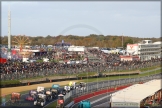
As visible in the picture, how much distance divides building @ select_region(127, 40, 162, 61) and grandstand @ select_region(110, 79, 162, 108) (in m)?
33.2

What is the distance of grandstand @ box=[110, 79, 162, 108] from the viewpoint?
14.3 m

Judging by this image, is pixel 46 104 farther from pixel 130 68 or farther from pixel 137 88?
pixel 130 68

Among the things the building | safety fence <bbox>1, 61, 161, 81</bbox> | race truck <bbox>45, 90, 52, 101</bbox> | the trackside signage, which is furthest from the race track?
the building

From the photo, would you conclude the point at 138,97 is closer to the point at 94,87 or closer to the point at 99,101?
the point at 99,101

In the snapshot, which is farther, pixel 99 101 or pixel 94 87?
pixel 94 87

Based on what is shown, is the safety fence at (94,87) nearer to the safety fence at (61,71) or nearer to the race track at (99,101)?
the race track at (99,101)

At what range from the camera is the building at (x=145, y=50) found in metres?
53.1

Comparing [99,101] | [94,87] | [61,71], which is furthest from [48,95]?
[61,71]

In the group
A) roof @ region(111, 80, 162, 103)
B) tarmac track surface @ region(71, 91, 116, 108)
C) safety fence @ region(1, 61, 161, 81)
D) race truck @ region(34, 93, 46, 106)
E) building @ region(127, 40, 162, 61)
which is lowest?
tarmac track surface @ region(71, 91, 116, 108)

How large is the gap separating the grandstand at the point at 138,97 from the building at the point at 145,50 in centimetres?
3325

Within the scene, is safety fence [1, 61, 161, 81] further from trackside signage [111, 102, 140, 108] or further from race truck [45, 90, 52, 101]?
trackside signage [111, 102, 140, 108]

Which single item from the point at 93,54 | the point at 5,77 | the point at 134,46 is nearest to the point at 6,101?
the point at 5,77

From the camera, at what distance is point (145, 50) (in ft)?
183

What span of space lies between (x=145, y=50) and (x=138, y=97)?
41.5 m
